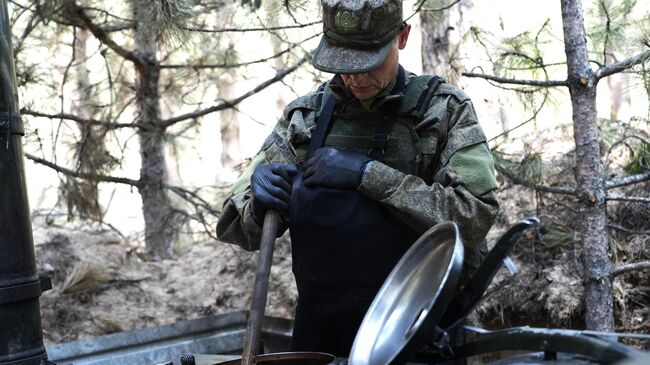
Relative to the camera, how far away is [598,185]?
3.23m

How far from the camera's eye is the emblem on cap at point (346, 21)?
7.25ft

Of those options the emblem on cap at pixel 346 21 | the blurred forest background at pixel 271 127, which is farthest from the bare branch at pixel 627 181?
the emblem on cap at pixel 346 21

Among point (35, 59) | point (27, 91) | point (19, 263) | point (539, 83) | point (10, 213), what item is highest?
point (35, 59)

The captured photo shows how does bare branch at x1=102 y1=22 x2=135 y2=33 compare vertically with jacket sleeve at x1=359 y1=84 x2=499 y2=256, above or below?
above

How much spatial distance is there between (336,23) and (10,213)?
3.81 feet

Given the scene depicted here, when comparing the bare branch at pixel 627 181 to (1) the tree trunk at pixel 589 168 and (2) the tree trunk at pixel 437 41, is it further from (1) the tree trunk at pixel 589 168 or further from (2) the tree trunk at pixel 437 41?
(2) the tree trunk at pixel 437 41

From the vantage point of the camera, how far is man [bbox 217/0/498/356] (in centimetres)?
A: 219

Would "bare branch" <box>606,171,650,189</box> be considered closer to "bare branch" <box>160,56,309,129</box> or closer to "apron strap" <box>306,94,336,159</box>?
"apron strap" <box>306,94,336,159</box>

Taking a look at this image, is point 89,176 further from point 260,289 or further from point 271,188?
point 260,289

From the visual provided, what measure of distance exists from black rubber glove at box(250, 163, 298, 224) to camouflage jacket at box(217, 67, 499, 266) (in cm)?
11

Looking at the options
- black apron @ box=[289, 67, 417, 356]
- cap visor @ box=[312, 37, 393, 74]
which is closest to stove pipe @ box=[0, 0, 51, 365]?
black apron @ box=[289, 67, 417, 356]

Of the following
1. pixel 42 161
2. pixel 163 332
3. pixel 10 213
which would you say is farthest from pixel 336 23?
pixel 42 161

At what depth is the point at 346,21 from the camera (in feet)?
7.31

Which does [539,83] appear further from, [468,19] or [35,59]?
[35,59]
